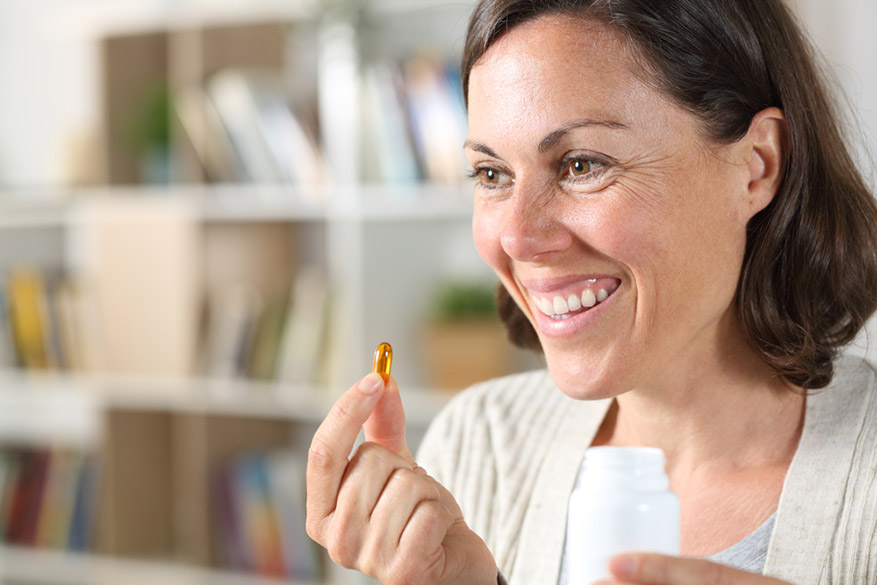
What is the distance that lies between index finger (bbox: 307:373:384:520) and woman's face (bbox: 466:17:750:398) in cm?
22

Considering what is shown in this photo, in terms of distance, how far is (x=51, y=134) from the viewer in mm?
3582

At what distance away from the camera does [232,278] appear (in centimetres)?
294

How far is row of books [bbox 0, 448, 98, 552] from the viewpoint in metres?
3.14

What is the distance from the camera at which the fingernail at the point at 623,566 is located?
2.27ft

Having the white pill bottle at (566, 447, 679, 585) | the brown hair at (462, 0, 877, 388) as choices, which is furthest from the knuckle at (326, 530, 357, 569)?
the brown hair at (462, 0, 877, 388)

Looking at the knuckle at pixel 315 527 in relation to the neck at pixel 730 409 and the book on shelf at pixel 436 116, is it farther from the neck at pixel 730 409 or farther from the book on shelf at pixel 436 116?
the book on shelf at pixel 436 116

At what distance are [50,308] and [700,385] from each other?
251 cm

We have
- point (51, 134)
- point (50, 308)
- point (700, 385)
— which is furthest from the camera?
point (51, 134)

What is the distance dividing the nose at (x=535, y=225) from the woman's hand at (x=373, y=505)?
0.20 m

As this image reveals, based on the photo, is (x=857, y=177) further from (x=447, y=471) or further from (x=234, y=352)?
(x=234, y=352)

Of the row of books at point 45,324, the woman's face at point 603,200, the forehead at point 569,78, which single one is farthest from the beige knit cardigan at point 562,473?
the row of books at point 45,324

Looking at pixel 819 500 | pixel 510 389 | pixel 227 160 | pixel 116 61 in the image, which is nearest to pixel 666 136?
pixel 819 500

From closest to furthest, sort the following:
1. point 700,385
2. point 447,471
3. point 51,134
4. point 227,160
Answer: point 700,385 → point 447,471 → point 227,160 → point 51,134

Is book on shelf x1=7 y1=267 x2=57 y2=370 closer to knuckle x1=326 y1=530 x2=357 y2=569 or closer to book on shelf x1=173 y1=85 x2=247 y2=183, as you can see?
book on shelf x1=173 y1=85 x2=247 y2=183
